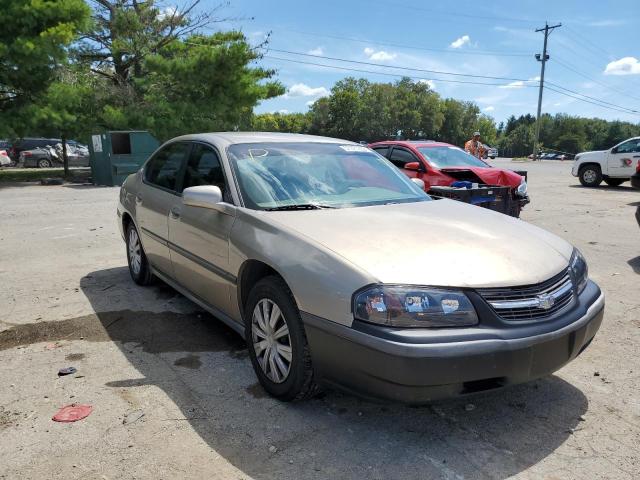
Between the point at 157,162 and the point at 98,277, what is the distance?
1.70 metres

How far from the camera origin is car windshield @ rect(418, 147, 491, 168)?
31.2 feet

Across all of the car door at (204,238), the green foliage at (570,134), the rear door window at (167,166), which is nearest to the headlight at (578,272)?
the car door at (204,238)

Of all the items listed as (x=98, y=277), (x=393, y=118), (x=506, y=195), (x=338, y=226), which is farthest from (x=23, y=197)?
(x=393, y=118)

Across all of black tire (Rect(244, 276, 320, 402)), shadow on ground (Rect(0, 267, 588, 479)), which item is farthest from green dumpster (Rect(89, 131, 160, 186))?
black tire (Rect(244, 276, 320, 402))

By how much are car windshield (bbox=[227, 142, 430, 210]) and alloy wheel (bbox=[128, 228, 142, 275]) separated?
6.64ft

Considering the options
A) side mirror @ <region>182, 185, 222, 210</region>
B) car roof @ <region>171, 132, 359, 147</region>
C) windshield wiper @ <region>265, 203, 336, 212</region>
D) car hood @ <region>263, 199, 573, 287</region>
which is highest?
car roof @ <region>171, 132, 359, 147</region>

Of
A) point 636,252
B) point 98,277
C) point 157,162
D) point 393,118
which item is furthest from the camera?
point 393,118

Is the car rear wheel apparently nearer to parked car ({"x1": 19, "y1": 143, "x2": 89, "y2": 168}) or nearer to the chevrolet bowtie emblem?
the chevrolet bowtie emblem

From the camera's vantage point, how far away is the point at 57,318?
179 inches

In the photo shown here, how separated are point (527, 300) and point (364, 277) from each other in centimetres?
83

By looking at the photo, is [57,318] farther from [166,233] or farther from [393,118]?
[393,118]

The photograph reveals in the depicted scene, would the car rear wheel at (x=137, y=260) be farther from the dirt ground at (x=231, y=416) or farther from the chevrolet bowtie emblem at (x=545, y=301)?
the chevrolet bowtie emblem at (x=545, y=301)

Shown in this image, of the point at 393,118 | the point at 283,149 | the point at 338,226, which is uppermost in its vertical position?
the point at 393,118

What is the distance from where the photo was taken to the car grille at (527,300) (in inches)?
98.1
